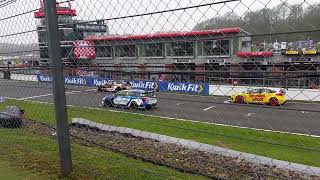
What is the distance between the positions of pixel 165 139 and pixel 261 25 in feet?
22.5

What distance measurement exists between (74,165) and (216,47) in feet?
5.88

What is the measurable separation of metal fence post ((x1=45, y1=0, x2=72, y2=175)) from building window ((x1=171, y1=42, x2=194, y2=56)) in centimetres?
96

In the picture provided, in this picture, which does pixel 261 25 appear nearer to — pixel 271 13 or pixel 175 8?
pixel 271 13

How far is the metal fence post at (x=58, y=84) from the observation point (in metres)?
3.02

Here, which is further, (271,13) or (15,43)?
(15,43)

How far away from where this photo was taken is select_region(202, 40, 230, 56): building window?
2.72 m

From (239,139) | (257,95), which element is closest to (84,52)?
(257,95)

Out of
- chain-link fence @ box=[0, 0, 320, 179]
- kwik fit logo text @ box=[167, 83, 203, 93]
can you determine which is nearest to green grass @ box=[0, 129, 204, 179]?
chain-link fence @ box=[0, 0, 320, 179]

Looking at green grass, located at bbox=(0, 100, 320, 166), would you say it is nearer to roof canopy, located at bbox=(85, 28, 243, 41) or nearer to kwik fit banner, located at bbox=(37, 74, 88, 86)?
kwik fit banner, located at bbox=(37, 74, 88, 86)

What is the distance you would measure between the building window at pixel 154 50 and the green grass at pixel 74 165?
1.06 metres

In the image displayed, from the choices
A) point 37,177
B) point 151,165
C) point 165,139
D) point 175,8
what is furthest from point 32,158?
Answer: point 165,139

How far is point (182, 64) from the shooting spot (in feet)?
10.9

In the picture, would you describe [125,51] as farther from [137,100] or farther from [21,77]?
[137,100]

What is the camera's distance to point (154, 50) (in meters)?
3.42
